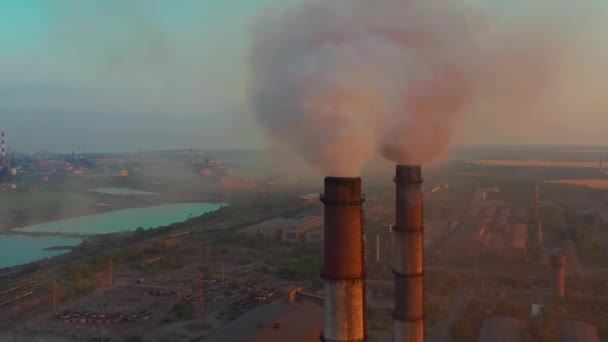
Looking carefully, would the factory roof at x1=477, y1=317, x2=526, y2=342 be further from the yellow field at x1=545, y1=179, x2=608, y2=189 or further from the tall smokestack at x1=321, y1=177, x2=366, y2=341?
the yellow field at x1=545, y1=179, x2=608, y2=189

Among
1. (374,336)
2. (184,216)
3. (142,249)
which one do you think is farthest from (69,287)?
(184,216)

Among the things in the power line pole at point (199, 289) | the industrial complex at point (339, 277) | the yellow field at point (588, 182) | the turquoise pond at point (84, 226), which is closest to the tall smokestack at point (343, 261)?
the industrial complex at point (339, 277)

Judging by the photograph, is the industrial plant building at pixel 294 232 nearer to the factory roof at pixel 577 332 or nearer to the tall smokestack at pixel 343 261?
the factory roof at pixel 577 332

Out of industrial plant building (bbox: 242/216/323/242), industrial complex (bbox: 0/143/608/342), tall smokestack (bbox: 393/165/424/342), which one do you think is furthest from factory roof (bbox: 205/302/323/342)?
industrial plant building (bbox: 242/216/323/242)

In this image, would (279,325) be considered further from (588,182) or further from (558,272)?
(588,182)

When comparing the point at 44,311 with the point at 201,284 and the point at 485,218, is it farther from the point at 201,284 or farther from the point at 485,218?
the point at 485,218

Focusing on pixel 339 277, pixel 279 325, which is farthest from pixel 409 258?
pixel 279 325
